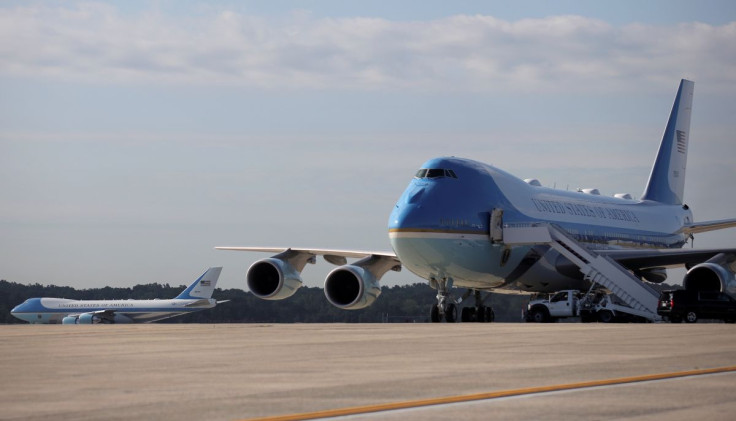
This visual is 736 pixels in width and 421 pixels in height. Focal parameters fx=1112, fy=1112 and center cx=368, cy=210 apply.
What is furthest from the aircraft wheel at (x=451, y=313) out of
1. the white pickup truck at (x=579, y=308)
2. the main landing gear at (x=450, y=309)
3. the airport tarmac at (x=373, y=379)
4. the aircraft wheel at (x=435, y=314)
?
the airport tarmac at (x=373, y=379)

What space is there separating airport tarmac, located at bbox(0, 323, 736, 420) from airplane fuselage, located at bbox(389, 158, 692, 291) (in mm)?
16435

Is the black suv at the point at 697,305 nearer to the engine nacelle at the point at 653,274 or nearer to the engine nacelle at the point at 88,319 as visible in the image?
the engine nacelle at the point at 653,274

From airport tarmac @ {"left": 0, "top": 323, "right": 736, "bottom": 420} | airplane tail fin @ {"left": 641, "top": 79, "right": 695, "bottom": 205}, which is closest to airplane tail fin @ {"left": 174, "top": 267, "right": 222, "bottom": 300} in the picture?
airplane tail fin @ {"left": 641, "top": 79, "right": 695, "bottom": 205}

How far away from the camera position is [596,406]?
9539mm

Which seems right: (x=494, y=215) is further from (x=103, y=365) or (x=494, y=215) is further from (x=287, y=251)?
(x=103, y=365)

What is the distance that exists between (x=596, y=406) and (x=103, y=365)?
7402mm

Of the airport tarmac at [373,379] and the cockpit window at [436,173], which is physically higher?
the cockpit window at [436,173]

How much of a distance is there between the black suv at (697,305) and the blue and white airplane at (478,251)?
0.80 meters

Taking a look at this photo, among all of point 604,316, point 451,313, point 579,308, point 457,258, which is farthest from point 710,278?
point 451,313

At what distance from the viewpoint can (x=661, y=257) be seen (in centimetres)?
4184

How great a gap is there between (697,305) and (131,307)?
232 feet

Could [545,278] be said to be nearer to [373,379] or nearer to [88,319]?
[373,379]

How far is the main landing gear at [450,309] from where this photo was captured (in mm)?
37094

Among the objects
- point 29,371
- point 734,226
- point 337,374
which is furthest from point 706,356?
point 734,226
